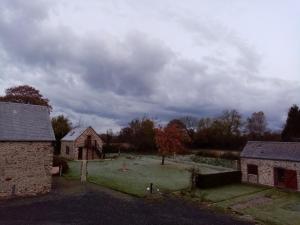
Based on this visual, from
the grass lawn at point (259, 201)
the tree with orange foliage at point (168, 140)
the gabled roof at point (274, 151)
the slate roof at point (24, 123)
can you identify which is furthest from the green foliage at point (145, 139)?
the slate roof at point (24, 123)

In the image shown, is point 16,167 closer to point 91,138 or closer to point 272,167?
point 272,167

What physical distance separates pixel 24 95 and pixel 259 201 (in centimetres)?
3860

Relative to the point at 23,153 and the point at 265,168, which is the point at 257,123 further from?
the point at 23,153

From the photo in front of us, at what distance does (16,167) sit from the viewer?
20719 millimetres

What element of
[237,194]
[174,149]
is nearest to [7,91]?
[174,149]

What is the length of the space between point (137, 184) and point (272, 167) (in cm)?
1329

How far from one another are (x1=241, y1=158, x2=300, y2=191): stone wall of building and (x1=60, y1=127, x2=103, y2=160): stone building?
25.9 metres

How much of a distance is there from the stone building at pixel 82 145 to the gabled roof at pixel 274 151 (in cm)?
2590

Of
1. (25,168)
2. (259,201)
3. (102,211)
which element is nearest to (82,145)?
(25,168)

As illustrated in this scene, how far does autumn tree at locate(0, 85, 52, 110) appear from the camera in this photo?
1754 inches

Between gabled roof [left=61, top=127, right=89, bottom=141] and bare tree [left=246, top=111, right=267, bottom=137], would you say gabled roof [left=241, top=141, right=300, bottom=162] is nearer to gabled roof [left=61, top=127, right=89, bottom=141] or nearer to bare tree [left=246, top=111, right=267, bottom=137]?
gabled roof [left=61, top=127, right=89, bottom=141]

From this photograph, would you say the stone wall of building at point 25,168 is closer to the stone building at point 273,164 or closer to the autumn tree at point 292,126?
the stone building at point 273,164

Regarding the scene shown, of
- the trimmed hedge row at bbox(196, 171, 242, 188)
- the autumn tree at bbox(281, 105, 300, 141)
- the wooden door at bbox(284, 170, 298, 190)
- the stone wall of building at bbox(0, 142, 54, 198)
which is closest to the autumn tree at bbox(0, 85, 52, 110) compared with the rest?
the stone wall of building at bbox(0, 142, 54, 198)

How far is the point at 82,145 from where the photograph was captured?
46.9 m
